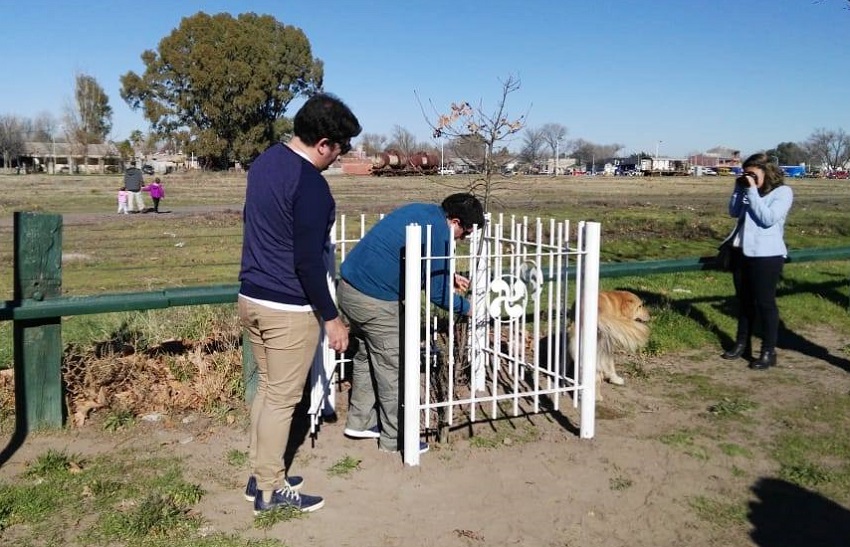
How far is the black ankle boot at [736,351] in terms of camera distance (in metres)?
7.21

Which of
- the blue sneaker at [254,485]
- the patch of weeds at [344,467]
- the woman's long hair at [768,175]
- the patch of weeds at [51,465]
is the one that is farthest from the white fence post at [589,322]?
the patch of weeds at [51,465]

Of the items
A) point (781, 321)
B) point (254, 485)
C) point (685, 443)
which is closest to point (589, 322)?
point (685, 443)

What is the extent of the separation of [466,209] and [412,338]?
81 cm

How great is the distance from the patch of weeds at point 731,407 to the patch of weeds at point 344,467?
8.72 ft

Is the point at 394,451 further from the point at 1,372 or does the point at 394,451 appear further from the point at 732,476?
the point at 1,372

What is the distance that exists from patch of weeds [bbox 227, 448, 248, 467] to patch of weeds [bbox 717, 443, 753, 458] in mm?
2907

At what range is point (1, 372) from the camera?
5.47 metres

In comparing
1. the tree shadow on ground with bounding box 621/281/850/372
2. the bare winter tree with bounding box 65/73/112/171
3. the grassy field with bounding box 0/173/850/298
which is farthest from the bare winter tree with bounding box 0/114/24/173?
the tree shadow on ground with bounding box 621/281/850/372

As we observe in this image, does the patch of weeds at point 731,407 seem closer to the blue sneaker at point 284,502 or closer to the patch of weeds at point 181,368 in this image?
the blue sneaker at point 284,502

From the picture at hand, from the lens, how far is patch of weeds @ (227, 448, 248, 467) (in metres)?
4.63

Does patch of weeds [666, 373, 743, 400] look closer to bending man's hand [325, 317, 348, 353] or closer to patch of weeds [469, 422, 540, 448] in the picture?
patch of weeds [469, 422, 540, 448]

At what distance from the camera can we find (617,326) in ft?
19.6

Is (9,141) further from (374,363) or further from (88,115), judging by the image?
(374,363)

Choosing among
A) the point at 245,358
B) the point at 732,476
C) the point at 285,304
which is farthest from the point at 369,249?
the point at 732,476
